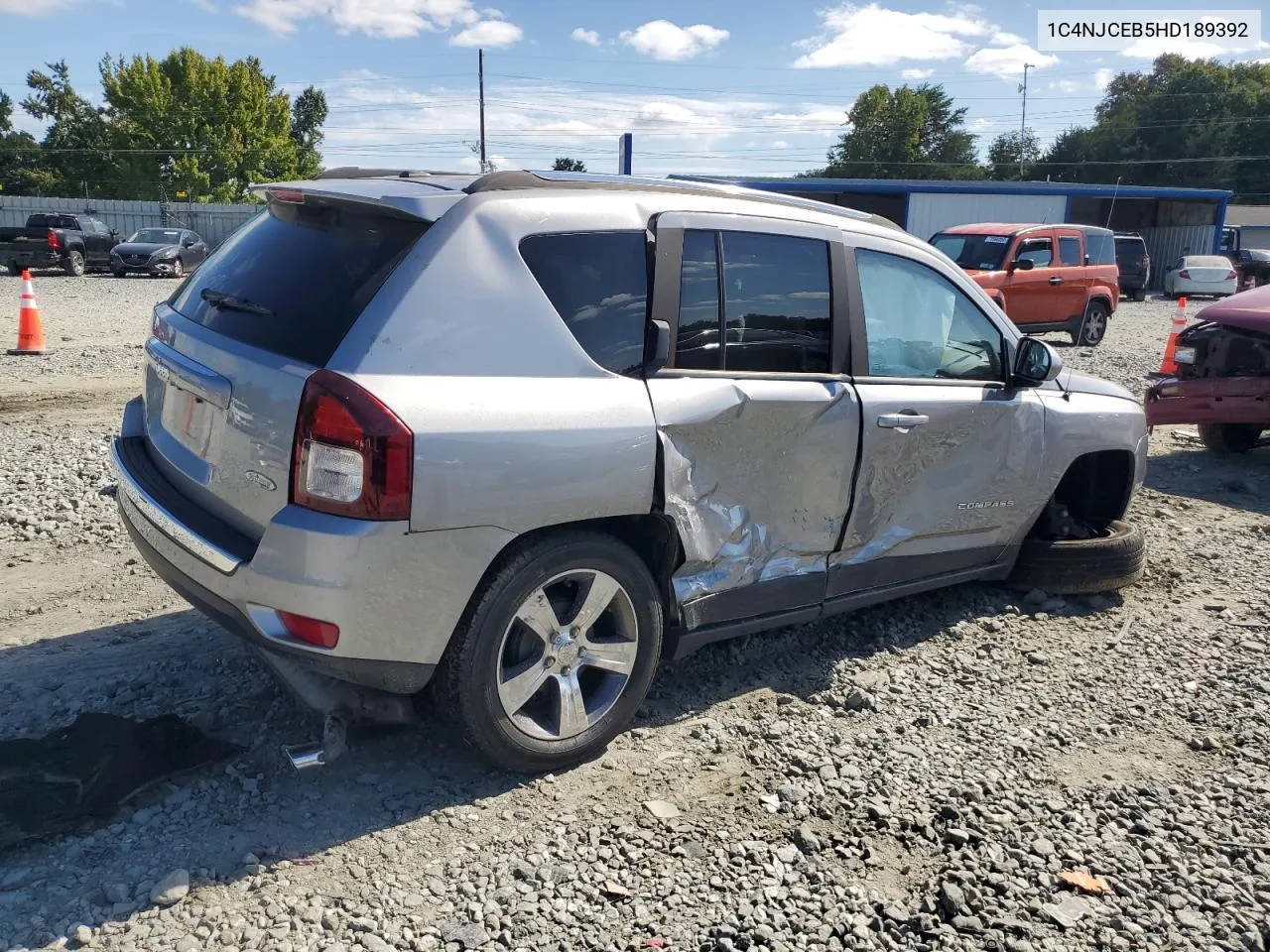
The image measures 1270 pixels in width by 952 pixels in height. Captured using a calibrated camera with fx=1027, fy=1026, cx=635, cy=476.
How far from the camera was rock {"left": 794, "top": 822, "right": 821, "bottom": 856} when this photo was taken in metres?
3.11

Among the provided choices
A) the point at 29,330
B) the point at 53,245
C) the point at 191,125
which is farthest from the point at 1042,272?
the point at 191,125

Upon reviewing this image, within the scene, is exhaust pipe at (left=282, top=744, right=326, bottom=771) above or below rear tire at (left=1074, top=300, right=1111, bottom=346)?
below

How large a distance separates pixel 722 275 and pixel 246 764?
232 centimetres

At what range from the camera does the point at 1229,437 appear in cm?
885

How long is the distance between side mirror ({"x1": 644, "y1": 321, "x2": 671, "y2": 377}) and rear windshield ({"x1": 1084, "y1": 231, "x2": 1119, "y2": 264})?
58.1 ft

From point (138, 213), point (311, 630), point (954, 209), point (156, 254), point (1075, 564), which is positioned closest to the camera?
point (311, 630)

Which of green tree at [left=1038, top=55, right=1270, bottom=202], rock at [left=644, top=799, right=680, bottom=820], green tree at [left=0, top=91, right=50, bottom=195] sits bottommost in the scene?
rock at [left=644, top=799, right=680, bottom=820]

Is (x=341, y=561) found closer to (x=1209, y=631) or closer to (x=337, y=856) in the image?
(x=337, y=856)

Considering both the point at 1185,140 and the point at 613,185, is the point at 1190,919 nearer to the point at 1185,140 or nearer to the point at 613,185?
the point at 613,185

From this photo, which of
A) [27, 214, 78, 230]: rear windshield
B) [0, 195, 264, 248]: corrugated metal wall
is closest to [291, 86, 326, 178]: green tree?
[0, 195, 264, 248]: corrugated metal wall

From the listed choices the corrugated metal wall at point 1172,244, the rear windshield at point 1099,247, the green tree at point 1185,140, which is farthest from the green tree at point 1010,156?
the rear windshield at point 1099,247

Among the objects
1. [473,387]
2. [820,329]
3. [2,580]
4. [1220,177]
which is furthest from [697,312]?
[1220,177]

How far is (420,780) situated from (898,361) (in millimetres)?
2472

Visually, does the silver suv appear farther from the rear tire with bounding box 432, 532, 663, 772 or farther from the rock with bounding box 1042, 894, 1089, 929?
the rock with bounding box 1042, 894, 1089, 929
